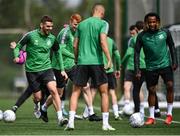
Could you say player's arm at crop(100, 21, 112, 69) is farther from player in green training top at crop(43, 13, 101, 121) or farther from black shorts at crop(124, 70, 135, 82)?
black shorts at crop(124, 70, 135, 82)

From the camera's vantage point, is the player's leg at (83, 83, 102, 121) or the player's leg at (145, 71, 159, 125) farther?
the player's leg at (83, 83, 102, 121)

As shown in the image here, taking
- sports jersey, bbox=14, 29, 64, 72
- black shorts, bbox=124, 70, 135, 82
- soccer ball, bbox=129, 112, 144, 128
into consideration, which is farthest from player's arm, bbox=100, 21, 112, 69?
black shorts, bbox=124, 70, 135, 82

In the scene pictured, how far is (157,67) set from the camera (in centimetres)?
1761

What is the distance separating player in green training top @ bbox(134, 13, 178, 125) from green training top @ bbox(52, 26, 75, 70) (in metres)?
2.31

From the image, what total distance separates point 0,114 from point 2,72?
35.1 meters

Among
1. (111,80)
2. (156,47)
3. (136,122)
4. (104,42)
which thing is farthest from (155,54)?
(111,80)

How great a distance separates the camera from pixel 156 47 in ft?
57.3

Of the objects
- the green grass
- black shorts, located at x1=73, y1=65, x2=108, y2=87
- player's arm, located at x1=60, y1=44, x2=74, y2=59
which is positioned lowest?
the green grass

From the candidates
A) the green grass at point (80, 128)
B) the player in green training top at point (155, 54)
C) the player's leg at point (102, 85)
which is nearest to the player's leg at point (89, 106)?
the green grass at point (80, 128)

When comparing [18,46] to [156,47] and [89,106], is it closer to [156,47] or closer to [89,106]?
[156,47]

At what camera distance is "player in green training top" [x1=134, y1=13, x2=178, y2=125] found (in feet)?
57.0

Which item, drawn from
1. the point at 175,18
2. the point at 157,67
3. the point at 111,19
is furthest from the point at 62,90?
the point at 111,19

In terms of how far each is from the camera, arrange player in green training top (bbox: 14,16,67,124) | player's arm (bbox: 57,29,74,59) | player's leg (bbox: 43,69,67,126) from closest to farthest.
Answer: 1. player's leg (bbox: 43,69,67,126)
2. player in green training top (bbox: 14,16,67,124)
3. player's arm (bbox: 57,29,74,59)

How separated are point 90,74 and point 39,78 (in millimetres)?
1967
